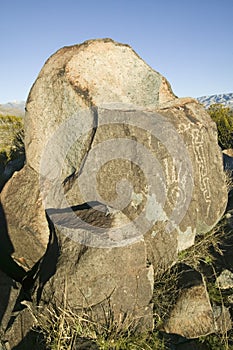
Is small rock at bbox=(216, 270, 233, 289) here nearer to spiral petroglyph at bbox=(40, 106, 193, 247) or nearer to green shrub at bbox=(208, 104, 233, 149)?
spiral petroglyph at bbox=(40, 106, 193, 247)

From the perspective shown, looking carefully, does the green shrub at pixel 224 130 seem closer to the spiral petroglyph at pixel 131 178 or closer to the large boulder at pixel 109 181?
the large boulder at pixel 109 181

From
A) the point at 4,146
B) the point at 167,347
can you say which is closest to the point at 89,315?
the point at 167,347

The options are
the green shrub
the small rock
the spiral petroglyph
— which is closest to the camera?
the spiral petroglyph

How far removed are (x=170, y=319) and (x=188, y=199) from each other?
1514 millimetres

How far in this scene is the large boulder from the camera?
141 inches

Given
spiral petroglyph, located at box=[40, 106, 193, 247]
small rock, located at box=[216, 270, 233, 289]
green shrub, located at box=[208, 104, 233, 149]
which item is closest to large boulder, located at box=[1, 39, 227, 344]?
spiral petroglyph, located at box=[40, 106, 193, 247]

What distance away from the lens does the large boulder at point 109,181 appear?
3.59m

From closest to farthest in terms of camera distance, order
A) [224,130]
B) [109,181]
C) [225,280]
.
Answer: [225,280]
[109,181]
[224,130]

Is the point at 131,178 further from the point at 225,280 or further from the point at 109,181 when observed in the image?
the point at 225,280

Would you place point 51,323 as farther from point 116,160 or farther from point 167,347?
point 116,160

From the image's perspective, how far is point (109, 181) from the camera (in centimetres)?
452

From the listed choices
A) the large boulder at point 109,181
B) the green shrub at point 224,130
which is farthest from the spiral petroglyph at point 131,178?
the green shrub at point 224,130

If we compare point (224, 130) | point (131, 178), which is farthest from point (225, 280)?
point (224, 130)

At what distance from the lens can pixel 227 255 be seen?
466 cm
